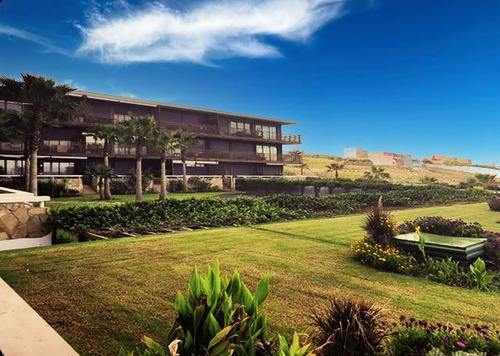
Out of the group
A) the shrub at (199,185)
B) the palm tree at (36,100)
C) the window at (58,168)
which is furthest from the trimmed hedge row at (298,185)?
the palm tree at (36,100)

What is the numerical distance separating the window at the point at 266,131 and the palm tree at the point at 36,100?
24.9m

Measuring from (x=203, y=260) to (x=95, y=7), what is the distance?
16766 millimetres

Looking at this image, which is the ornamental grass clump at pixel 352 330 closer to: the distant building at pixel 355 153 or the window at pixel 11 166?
the window at pixel 11 166

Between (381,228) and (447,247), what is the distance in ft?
4.66

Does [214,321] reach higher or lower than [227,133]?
lower

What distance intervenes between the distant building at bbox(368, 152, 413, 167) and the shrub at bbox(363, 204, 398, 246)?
46.5 meters

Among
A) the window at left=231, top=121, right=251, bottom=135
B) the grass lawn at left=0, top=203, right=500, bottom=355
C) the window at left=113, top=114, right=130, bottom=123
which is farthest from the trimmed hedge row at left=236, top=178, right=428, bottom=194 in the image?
the grass lawn at left=0, top=203, right=500, bottom=355

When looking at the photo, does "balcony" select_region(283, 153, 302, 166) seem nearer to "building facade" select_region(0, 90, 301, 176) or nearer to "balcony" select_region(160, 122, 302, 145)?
"building facade" select_region(0, 90, 301, 176)

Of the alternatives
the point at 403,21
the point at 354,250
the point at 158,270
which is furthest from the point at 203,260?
the point at 403,21

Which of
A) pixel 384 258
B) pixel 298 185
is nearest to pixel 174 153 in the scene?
pixel 298 185

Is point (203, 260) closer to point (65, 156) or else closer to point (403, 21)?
point (403, 21)

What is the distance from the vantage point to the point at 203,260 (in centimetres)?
671

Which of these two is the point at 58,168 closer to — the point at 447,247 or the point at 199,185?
the point at 199,185

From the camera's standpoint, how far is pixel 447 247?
6195 millimetres
